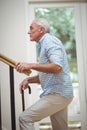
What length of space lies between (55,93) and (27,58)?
1.56 m

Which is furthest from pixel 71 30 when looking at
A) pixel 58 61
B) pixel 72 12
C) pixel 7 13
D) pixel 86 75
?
pixel 58 61

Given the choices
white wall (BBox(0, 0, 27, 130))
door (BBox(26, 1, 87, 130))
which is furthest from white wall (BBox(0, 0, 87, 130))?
door (BBox(26, 1, 87, 130))

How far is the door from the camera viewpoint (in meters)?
3.51

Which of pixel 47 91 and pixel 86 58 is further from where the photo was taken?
pixel 86 58

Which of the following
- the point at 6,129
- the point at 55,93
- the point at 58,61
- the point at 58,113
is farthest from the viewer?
the point at 6,129

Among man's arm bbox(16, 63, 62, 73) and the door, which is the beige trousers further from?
the door

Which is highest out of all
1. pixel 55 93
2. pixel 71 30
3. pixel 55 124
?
pixel 71 30

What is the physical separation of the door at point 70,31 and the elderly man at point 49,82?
1428mm

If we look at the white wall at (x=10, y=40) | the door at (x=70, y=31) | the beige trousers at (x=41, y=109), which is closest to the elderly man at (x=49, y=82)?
the beige trousers at (x=41, y=109)

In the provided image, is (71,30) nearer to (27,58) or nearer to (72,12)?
(72,12)

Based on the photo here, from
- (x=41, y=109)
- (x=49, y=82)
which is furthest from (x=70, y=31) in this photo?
(x=41, y=109)

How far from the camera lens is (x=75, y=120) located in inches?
138

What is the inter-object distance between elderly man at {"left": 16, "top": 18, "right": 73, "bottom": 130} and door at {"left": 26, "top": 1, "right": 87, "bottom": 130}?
1.43 meters

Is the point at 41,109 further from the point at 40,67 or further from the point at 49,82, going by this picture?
the point at 40,67
